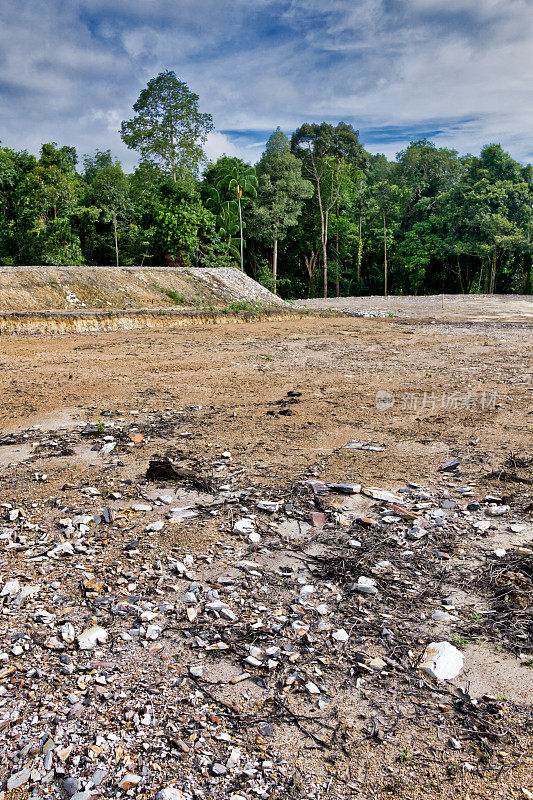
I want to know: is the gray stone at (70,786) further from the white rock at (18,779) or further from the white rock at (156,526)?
the white rock at (156,526)

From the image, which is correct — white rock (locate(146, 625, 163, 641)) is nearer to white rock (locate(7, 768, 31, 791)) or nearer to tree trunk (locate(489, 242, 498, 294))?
white rock (locate(7, 768, 31, 791))

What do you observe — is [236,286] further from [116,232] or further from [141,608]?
[141,608]

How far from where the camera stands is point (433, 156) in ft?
112

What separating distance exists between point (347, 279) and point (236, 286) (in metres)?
18.2

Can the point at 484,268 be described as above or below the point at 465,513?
above

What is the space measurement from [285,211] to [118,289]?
16.0 metres

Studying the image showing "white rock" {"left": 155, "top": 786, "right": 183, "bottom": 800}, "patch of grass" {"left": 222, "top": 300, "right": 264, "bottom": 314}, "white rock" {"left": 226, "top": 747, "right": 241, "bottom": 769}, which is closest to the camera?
"white rock" {"left": 155, "top": 786, "right": 183, "bottom": 800}

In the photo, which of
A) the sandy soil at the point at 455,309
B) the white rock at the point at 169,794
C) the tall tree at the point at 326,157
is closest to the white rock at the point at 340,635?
the white rock at the point at 169,794

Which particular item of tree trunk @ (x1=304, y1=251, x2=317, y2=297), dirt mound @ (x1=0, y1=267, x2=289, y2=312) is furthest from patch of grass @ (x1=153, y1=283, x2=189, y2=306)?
tree trunk @ (x1=304, y1=251, x2=317, y2=297)

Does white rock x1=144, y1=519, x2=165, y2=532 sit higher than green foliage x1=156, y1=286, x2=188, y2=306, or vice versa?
green foliage x1=156, y1=286, x2=188, y2=306

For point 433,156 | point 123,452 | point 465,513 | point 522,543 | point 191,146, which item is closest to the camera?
point 522,543

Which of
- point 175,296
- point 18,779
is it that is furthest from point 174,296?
point 18,779

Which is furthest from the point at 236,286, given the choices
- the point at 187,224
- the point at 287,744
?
the point at 287,744

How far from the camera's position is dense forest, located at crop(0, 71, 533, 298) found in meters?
21.5
